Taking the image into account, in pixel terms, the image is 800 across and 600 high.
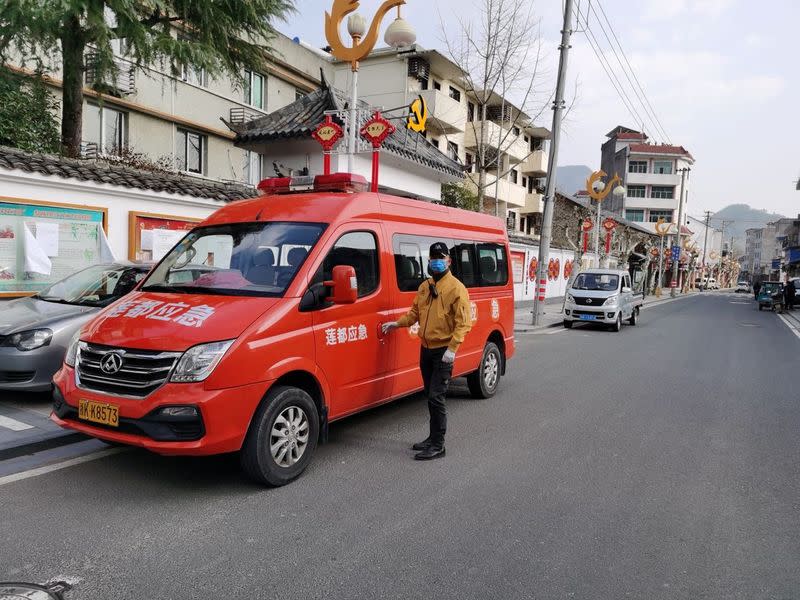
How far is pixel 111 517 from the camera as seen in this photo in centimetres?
377

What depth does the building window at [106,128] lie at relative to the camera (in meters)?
18.0

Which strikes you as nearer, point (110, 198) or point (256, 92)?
point (110, 198)

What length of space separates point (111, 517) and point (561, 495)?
10.3ft

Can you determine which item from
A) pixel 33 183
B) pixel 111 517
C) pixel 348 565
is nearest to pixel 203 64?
pixel 33 183

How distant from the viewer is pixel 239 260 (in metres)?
4.80

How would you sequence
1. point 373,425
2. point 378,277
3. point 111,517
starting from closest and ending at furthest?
point 111,517 → point 378,277 → point 373,425

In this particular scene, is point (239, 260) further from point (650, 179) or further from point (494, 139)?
point (650, 179)

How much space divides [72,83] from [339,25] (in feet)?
21.7

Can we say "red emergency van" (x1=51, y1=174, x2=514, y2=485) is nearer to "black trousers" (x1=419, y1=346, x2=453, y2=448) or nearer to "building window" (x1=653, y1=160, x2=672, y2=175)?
"black trousers" (x1=419, y1=346, x2=453, y2=448)

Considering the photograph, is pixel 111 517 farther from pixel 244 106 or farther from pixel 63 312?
pixel 244 106

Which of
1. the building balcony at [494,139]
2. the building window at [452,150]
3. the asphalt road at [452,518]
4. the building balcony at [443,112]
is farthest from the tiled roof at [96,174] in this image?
the building window at [452,150]

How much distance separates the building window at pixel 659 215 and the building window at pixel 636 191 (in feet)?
8.42

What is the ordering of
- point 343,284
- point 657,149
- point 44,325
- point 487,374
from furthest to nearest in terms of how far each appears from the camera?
point 657,149 < point 487,374 < point 44,325 < point 343,284

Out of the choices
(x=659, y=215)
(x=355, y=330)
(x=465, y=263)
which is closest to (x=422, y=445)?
(x=355, y=330)
